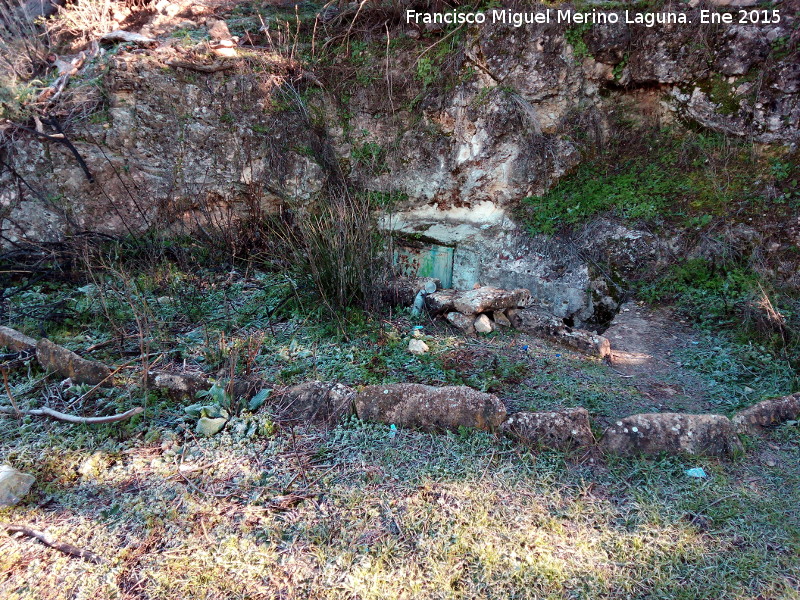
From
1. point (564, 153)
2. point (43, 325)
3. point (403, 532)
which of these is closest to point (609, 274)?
point (564, 153)

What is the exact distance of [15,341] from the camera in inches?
114

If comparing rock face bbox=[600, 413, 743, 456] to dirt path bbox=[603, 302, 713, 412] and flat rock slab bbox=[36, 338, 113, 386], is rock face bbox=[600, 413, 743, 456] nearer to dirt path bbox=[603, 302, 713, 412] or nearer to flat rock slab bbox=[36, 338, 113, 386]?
dirt path bbox=[603, 302, 713, 412]

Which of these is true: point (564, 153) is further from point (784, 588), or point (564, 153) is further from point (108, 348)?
point (108, 348)

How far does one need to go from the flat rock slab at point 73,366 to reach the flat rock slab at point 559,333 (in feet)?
10.0

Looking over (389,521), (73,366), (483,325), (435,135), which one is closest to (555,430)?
(389,521)

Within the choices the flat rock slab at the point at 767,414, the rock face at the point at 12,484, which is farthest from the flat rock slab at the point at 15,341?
the flat rock slab at the point at 767,414

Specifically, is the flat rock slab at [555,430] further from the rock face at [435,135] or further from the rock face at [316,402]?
the rock face at [435,135]

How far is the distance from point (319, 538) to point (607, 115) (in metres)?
5.17

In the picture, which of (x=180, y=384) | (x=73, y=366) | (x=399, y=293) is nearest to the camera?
(x=180, y=384)

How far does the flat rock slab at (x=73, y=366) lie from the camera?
257 centimetres

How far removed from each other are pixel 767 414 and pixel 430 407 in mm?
1875

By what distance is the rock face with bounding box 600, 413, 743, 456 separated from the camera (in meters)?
2.13

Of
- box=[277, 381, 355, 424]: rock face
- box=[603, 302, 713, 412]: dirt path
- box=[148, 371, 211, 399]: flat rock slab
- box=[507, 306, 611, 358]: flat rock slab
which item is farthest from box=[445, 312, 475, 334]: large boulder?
box=[148, 371, 211, 399]: flat rock slab

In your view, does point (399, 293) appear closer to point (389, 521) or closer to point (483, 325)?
point (483, 325)
